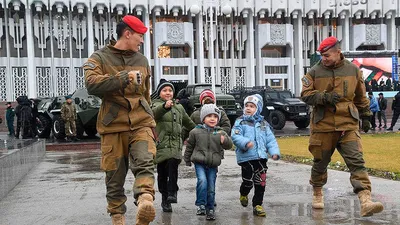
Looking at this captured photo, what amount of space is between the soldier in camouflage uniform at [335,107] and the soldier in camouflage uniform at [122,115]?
6.88 feet

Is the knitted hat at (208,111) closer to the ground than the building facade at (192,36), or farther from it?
closer to the ground

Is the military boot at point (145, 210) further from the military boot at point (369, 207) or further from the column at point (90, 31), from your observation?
the column at point (90, 31)

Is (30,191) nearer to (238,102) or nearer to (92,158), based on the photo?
(92,158)

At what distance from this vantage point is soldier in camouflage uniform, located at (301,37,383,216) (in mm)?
5332

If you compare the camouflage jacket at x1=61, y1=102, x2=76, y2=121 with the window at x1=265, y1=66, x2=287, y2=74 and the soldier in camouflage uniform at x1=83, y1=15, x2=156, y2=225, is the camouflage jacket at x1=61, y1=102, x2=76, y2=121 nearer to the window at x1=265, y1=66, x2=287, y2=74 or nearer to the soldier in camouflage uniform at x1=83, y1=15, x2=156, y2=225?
the soldier in camouflage uniform at x1=83, y1=15, x2=156, y2=225

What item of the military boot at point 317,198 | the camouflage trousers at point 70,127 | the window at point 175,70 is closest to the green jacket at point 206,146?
the military boot at point 317,198

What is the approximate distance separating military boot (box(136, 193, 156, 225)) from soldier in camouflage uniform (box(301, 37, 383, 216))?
2416mm

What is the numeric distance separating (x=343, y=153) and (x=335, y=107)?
52cm

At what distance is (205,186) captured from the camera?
215 inches

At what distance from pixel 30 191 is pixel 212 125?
344 cm

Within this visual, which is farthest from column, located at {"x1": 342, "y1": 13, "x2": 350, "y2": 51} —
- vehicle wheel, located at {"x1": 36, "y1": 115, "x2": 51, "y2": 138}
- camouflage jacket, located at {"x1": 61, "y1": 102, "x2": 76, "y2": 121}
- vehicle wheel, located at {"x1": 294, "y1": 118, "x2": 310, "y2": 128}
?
camouflage jacket, located at {"x1": 61, "y1": 102, "x2": 76, "y2": 121}

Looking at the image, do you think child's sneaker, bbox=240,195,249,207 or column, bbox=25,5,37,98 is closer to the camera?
child's sneaker, bbox=240,195,249,207

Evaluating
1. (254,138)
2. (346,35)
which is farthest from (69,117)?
(346,35)

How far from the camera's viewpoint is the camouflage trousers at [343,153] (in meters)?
5.19
